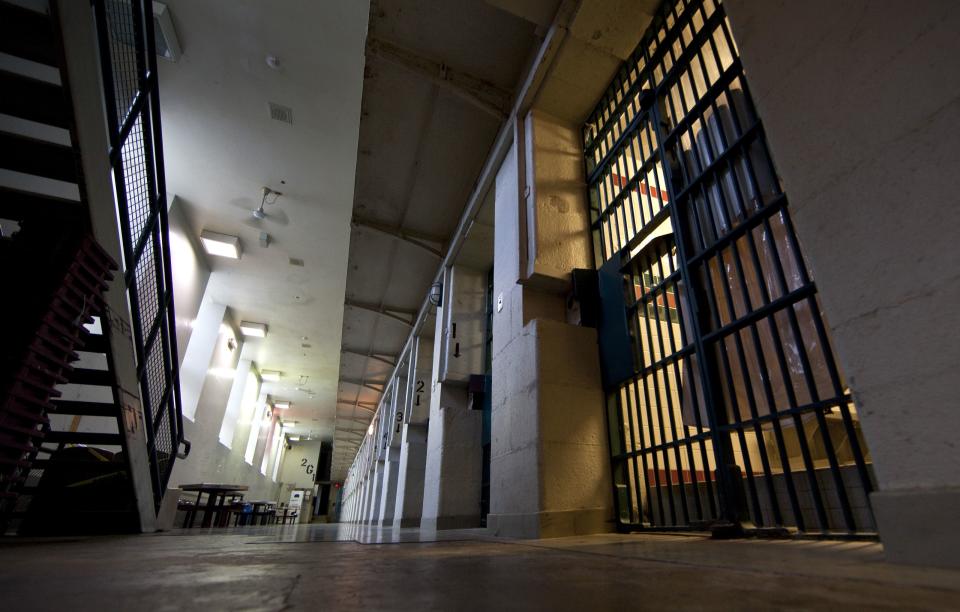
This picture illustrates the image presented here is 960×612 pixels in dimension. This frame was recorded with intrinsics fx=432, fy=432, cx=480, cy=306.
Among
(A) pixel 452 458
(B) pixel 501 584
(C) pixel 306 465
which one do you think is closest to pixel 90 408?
(B) pixel 501 584

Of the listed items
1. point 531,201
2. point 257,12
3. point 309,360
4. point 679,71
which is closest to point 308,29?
point 257,12

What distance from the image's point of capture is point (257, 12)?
5172 millimetres

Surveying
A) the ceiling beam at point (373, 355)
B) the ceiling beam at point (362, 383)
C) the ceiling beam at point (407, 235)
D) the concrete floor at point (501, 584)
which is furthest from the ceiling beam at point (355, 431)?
the concrete floor at point (501, 584)

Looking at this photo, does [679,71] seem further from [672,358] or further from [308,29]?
[308,29]

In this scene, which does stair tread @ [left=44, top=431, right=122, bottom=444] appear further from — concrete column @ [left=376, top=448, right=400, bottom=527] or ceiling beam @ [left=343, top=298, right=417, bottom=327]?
concrete column @ [left=376, top=448, right=400, bottom=527]

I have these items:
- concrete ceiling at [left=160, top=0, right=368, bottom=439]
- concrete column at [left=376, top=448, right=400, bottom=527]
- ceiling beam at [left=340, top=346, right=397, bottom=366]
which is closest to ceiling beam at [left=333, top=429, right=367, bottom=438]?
ceiling beam at [left=340, top=346, right=397, bottom=366]

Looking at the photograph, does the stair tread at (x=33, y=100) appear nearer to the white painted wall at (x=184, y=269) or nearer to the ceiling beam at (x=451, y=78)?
the ceiling beam at (x=451, y=78)

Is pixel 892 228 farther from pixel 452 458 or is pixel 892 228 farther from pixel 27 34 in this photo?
pixel 452 458

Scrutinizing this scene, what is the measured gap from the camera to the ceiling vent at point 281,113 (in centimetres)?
640

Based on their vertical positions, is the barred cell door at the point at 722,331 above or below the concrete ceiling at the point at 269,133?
below

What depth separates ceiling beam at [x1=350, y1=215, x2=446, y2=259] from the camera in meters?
8.11

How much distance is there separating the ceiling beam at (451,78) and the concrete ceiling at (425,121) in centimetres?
1

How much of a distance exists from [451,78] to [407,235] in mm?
3397

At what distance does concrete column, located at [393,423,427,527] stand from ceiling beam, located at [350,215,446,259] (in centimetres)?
376
